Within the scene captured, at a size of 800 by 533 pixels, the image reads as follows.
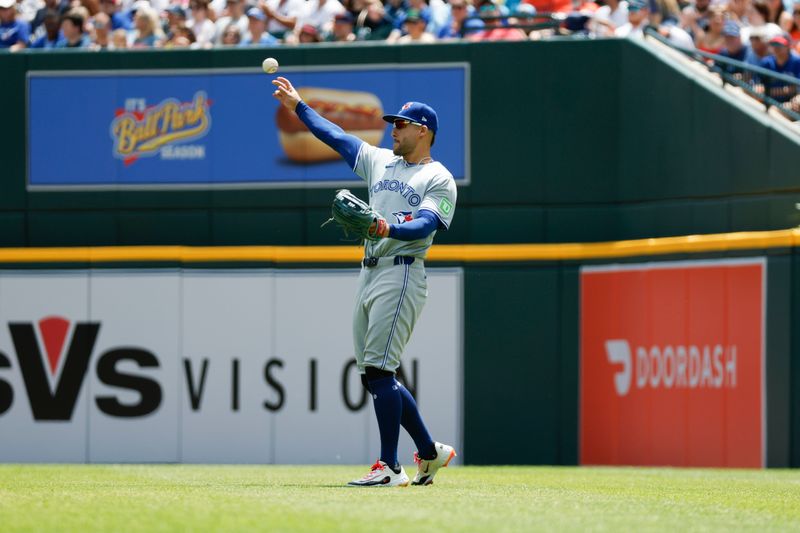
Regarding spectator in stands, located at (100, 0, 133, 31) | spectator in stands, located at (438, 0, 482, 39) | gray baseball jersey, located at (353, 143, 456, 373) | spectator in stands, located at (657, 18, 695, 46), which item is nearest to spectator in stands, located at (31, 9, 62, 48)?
spectator in stands, located at (100, 0, 133, 31)

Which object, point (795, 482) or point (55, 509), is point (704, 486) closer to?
point (795, 482)

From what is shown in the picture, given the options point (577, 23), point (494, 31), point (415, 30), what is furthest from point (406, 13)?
point (577, 23)

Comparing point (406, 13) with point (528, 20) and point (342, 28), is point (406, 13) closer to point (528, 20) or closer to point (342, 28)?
point (342, 28)

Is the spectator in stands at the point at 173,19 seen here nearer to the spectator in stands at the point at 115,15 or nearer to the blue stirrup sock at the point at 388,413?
the spectator in stands at the point at 115,15

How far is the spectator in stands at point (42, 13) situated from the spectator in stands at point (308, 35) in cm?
306

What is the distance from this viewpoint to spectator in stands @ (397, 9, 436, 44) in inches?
522

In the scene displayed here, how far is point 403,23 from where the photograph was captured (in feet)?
45.4

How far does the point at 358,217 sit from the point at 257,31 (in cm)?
761

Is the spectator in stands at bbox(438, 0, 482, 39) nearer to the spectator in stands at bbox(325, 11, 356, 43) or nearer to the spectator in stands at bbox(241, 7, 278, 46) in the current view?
the spectator in stands at bbox(325, 11, 356, 43)

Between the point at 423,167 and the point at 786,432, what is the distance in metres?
5.21

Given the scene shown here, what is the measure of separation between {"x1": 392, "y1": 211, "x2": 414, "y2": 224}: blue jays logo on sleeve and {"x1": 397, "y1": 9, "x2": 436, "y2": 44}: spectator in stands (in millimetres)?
6305

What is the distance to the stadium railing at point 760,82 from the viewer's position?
11891 mm

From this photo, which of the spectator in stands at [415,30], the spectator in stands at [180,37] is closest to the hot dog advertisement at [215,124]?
the spectator in stands at [415,30]

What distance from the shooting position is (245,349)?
13.0 m
